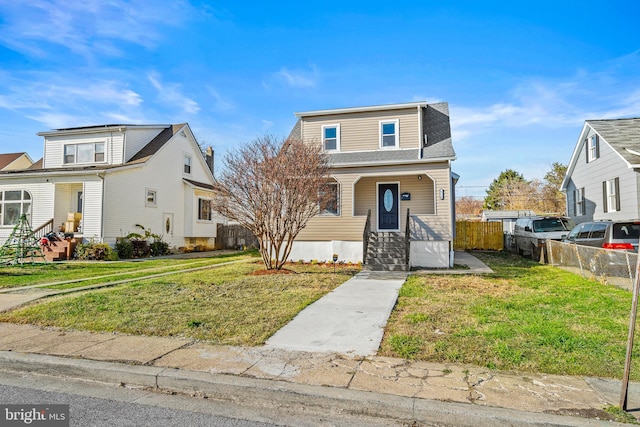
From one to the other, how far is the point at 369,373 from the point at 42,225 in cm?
2026

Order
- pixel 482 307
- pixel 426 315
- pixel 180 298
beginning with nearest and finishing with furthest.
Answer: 1. pixel 426 315
2. pixel 482 307
3. pixel 180 298

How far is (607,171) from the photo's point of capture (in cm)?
1905

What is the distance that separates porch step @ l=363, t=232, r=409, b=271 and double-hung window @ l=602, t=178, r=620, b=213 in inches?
456

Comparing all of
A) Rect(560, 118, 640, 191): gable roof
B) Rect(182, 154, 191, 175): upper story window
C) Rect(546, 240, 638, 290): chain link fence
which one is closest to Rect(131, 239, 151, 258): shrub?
Rect(182, 154, 191, 175): upper story window

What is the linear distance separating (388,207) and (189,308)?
1048 centimetres

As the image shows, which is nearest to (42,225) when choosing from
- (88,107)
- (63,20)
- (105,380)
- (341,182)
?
(88,107)

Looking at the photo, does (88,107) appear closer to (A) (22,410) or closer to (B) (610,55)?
(A) (22,410)

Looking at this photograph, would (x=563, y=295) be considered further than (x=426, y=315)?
Yes

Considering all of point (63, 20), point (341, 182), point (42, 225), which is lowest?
point (42, 225)

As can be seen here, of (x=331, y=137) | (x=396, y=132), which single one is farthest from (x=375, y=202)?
(x=331, y=137)

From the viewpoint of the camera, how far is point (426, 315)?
20.8 ft

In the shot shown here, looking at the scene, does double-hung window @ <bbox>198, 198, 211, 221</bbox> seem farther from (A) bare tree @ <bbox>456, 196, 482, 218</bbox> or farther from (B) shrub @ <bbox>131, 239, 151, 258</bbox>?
(A) bare tree @ <bbox>456, 196, 482, 218</bbox>

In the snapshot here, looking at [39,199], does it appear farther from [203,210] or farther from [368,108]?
[368,108]

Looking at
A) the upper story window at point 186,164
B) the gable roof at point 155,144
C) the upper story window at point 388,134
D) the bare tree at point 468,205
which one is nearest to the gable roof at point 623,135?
the upper story window at point 388,134
